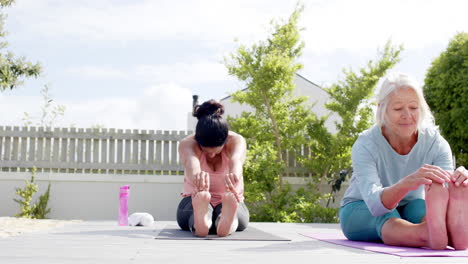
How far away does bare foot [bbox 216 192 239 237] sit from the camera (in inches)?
105

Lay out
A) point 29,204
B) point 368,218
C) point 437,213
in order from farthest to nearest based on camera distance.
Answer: point 29,204 → point 368,218 → point 437,213

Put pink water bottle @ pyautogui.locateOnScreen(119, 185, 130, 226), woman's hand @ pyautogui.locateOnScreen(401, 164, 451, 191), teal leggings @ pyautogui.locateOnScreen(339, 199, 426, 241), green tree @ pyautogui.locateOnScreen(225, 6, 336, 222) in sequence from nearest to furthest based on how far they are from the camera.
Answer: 1. woman's hand @ pyautogui.locateOnScreen(401, 164, 451, 191)
2. teal leggings @ pyautogui.locateOnScreen(339, 199, 426, 241)
3. pink water bottle @ pyautogui.locateOnScreen(119, 185, 130, 226)
4. green tree @ pyautogui.locateOnScreen(225, 6, 336, 222)

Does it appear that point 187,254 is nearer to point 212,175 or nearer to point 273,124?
point 212,175

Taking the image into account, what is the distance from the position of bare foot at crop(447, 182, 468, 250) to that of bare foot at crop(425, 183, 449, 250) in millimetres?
29

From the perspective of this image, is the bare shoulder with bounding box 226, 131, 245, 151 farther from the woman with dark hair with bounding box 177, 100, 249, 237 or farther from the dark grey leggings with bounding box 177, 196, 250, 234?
the dark grey leggings with bounding box 177, 196, 250, 234

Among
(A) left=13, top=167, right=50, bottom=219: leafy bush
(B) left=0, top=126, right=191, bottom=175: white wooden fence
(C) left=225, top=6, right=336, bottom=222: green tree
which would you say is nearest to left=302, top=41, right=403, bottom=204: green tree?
(C) left=225, top=6, right=336, bottom=222: green tree

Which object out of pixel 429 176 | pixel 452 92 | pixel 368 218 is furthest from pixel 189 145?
pixel 452 92

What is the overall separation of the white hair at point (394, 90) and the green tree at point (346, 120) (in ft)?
17.9

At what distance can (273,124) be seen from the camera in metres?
8.08

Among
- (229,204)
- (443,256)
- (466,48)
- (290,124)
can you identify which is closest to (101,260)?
(229,204)

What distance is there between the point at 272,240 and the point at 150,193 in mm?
5695

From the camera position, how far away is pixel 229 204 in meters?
2.70

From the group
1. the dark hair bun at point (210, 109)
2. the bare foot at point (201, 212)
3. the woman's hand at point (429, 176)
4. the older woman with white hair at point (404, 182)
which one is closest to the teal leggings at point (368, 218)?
the older woman with white hair at point (404, 182)

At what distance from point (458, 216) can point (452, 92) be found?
283 inches
